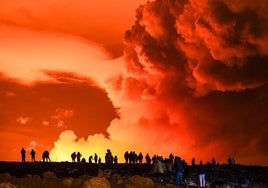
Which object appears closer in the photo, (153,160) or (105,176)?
(105,176)

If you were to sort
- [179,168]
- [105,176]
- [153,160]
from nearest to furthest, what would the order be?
[105,176] < [179,168] < [153,160]

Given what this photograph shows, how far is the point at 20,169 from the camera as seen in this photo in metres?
53.7

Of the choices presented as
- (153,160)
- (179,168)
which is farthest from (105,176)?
(153,160)

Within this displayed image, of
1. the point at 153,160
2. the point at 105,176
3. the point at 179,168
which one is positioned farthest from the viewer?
the point at 153,160

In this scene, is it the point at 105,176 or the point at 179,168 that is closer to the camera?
the point at 105,176

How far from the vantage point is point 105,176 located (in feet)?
98.7

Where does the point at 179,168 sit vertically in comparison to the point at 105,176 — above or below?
above

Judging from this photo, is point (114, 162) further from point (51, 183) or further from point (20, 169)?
point (51, 183)

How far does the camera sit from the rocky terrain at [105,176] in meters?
23.2

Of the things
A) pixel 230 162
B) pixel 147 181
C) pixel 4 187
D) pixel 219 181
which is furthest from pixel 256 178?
pixel 4 187

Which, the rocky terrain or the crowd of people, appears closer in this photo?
the rocky terrain

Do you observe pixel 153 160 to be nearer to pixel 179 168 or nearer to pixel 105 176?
pixel 179 168

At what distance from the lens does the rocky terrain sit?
23188mm

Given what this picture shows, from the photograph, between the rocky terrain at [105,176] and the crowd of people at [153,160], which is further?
the crowd of people at [153,160]
